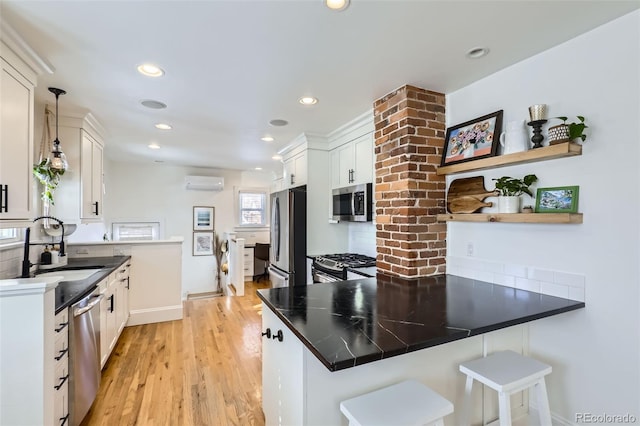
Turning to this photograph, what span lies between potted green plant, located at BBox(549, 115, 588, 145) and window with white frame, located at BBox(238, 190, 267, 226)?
5.91 m

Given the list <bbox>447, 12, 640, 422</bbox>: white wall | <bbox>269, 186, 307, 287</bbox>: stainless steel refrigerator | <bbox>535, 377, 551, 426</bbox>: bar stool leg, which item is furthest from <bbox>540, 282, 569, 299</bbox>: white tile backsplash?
<bbox>269, 186, 307, 287</bbox>: stainless steel refrigerator

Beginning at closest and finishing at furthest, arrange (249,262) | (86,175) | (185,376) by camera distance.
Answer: (185,376) < (86,175) < (249,262)

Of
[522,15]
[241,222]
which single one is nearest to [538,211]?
[522,15]

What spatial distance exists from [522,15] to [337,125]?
1.98m

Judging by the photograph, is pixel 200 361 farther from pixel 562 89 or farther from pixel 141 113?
pixel 562 89

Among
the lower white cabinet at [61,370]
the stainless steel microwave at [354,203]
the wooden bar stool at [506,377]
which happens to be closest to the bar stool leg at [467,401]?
the wooden bar stool at [506,377]

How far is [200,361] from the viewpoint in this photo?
2832 millimetres

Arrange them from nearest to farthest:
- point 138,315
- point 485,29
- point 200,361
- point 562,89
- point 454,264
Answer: point 485,29
point 562,89
point 454,264
point 200,361
point 138,315

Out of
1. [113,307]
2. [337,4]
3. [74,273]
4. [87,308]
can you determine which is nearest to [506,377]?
[337,4]

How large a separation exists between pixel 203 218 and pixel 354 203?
14.1 feet

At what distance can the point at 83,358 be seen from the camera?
1943 millimetres

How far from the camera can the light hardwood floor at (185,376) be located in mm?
2062

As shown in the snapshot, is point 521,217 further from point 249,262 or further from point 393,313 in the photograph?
point 249,262

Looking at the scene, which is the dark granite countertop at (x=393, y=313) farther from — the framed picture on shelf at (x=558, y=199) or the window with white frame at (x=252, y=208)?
the window with white frame at (x=252, y=208)
